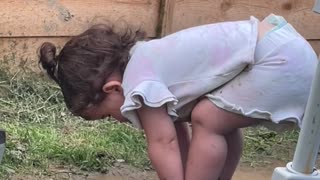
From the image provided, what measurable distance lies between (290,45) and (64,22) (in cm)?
181

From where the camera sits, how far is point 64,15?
370 cm

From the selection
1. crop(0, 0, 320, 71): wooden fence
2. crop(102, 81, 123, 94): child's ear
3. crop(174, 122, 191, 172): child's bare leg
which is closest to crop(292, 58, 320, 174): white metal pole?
crop(102, 81, 123, 94): child's ear

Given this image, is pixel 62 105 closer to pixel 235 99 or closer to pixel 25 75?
pixel 25 75

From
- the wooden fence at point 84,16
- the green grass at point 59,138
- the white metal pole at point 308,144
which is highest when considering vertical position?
the white metal pole at point 308,144

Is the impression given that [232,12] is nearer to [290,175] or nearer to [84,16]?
[84,16]

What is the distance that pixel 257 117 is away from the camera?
211cm

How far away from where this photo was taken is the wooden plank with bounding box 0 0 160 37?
361 cm

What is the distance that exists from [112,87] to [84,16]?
1.65 metres

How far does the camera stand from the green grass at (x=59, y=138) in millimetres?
2904

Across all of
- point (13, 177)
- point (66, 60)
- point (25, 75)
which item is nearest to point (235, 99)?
point (66, 60)

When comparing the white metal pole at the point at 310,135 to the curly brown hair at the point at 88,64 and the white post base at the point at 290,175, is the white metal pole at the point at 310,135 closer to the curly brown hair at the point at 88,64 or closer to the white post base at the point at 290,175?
the white post base at the point at 290,175

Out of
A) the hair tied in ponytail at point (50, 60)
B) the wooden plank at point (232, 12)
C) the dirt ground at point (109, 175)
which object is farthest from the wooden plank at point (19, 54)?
the hair tied in ponytail at point (50, 60)

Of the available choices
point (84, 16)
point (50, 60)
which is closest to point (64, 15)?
point (84, 16)

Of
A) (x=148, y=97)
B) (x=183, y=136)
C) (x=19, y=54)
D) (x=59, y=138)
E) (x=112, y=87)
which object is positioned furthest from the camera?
(x=19, y=54)
